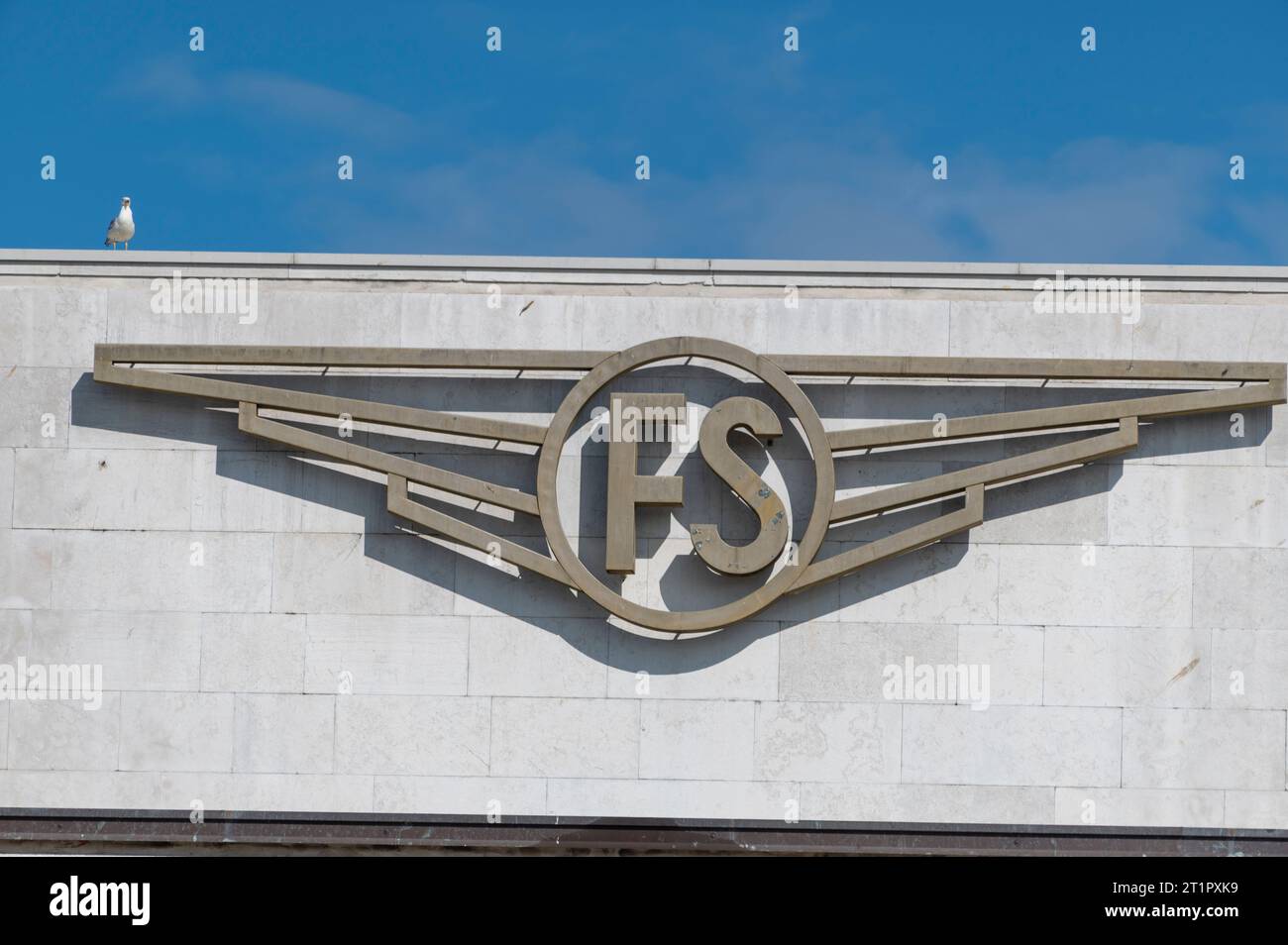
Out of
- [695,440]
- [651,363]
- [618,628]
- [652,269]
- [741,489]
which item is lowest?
[618,628]

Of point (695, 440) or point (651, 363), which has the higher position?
point (651, 363)

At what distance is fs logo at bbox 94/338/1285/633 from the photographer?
1216cm

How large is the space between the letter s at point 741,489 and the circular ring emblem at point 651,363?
194mm

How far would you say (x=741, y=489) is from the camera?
12.2 m

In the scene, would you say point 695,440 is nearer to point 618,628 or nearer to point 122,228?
point 618,628

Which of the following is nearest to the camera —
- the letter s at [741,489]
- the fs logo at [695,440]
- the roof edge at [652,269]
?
the letter s at [741,489]

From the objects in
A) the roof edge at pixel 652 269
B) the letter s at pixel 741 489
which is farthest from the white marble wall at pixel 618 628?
the letter s at pixel 741 489

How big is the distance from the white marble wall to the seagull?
95.2 inches

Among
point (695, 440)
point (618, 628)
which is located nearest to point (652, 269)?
point (695, 440)

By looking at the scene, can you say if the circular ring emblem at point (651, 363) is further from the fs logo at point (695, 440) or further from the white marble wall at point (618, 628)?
the white marble wall at point (618, 628)

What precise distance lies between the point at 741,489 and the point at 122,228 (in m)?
6.26

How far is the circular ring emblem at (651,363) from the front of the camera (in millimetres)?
12125

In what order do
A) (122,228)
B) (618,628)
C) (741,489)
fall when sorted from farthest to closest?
1. (122,228)
2. (618,628)
3. (741,489)

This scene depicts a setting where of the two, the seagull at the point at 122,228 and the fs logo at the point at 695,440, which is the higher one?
the seagull at the point at 122,228
